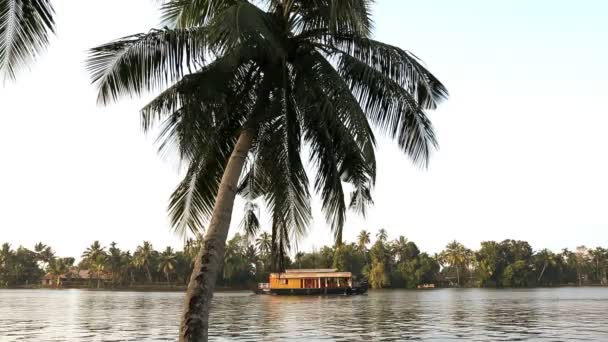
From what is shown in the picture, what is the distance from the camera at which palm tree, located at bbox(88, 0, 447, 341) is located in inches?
391

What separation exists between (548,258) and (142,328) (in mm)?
138267

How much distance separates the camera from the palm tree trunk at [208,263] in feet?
29.3

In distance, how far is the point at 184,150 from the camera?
11000 millimetres

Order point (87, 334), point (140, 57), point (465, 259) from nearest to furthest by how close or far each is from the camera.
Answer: point (140, 57), point (87, 334), point (465, 259)

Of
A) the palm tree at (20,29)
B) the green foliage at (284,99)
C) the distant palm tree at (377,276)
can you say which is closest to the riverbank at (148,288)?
the distant palm tree at (377,276)

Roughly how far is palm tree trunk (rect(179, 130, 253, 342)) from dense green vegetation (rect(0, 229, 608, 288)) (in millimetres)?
101172

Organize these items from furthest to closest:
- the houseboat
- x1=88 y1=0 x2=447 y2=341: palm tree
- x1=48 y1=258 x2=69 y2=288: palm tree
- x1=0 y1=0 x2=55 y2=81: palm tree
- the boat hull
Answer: x1=48 y1=258 x2=69 y2=288: palm tree, the houseboat, the boat hull, x1=88 y1=0 x2=447 y2=341: palm tree, x1=0 y1=0 x2=55 y2=81: palm tree

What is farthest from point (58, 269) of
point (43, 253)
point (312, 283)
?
point (312, 283)

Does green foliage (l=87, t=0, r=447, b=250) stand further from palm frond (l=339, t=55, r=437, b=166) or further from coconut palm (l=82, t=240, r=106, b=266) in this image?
coconut palm (l=82, t=240, r=106, b=266)

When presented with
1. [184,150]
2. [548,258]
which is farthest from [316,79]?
[548,258]

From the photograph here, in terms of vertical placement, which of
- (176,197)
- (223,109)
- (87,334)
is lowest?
(87,334)

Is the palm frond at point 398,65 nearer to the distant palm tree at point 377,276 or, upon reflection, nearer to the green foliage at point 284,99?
the green foliage at point 284,99

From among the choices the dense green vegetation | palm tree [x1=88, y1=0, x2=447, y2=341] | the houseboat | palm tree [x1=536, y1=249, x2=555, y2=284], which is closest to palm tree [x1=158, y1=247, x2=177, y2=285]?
the dense green vegetation

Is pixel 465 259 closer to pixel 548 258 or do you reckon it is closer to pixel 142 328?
pixel 548 258
